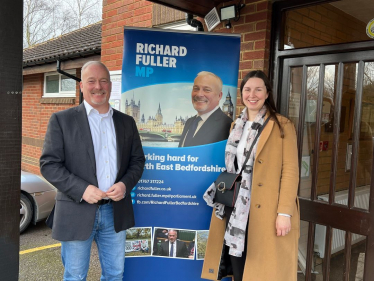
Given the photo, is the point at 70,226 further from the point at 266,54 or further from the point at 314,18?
the point at 314,18

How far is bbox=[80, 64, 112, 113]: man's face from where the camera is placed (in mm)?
2412

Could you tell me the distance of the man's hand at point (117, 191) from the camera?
90.3 inches

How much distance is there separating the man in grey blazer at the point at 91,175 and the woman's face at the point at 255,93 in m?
0.97

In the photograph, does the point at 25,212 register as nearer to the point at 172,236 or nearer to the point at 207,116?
the point at 172,236

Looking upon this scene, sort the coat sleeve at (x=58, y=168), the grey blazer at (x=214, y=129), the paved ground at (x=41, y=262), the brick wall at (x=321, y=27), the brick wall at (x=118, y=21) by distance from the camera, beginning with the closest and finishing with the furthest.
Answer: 1. the coat sleeve at (x=58, y=168)
2. the brick wall at (x=321, y=27)
3. the grey blazer at (x=214, y=129)
4. the paved ground at (x=41, y=262)
5. the brick wall at (x=118, y=21)

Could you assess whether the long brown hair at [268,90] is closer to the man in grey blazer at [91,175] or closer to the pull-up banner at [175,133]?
the pull-up banner at [175,133]

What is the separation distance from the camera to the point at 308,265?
2.93 m

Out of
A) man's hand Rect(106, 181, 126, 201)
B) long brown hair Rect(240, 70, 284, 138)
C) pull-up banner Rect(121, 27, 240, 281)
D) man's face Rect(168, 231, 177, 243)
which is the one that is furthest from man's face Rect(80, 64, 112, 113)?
man's face Rect(168, 231, 177, 243)

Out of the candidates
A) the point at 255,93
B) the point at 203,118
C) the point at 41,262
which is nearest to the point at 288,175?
the point at 255,93

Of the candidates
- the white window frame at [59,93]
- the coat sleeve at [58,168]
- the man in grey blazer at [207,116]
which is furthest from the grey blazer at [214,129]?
the white window frame at [59,93]

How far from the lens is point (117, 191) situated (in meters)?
2.31

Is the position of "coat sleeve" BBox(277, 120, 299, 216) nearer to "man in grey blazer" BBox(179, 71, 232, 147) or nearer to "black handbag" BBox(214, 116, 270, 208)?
"black handbag" BBox(214, 116, 270, 208)

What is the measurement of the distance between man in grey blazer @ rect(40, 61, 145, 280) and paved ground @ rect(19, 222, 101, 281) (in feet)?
5.28

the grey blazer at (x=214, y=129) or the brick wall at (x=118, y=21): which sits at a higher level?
the brick wall at (x=118, y=21)
